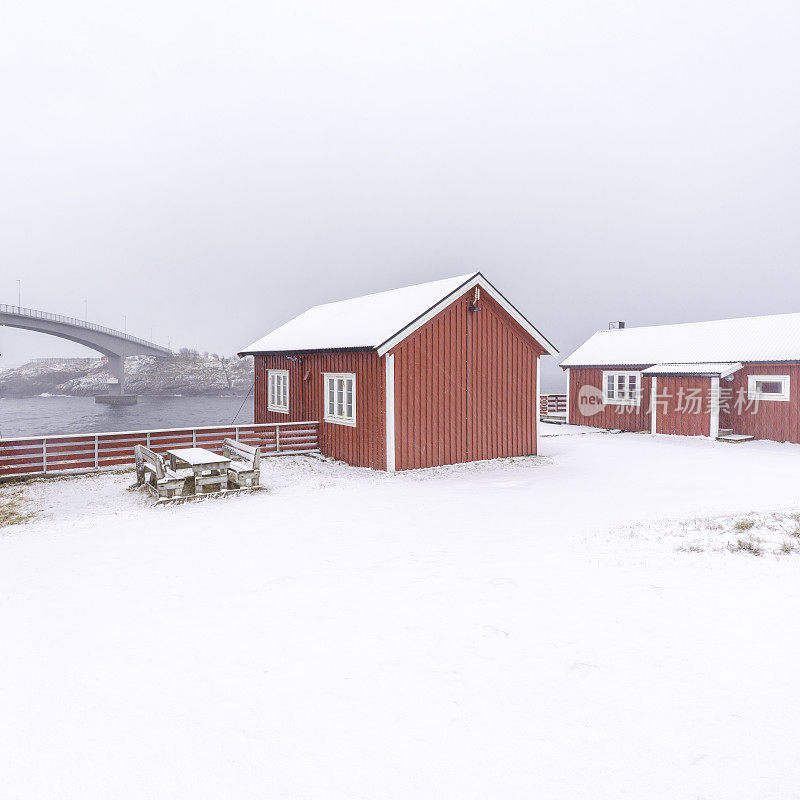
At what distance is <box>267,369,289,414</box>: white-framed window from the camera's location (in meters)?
19.5

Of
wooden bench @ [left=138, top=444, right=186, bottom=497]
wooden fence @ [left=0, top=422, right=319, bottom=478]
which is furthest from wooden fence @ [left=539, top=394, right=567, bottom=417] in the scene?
wooden bench @ [left=138, top=444, right=186, bottom=497]

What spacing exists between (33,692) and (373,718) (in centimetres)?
270

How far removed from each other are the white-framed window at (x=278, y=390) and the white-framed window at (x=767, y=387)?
18.1 meters

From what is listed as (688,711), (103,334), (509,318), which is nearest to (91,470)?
(509,318)

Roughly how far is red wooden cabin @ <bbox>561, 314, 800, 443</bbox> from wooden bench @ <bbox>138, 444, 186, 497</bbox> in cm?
1946

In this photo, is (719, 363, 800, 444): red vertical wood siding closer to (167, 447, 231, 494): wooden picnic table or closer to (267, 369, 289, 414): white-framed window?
(267, 369, 289, 414): white-framed window

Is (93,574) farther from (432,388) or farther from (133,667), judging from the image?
(432,388)

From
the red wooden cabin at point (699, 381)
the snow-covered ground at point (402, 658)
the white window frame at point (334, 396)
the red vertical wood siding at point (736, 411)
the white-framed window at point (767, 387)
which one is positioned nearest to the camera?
the snow-covered ground at point (402, 658)

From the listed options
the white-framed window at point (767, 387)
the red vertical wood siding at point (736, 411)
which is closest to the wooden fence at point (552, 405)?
the red vertical wood siding at point (736, 411)

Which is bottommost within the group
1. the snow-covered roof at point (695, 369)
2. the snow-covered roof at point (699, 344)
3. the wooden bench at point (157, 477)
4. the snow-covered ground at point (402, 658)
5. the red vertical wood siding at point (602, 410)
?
the snow-covered ground at point (402, 658)

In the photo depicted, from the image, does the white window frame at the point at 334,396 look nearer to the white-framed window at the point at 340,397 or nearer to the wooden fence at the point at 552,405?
the white-framed window at the point at 340,397

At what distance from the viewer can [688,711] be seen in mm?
3701

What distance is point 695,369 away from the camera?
21531 mm

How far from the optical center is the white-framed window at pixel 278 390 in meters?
19.5
